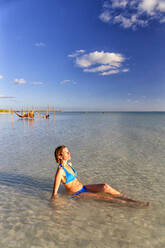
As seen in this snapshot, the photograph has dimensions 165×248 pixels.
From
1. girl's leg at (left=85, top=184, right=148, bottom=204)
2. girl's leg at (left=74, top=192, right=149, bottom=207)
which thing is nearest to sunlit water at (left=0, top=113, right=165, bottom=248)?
girl's leg at (left=74, top=192, right=149, bottom=207)

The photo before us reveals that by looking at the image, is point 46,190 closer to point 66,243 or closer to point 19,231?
point 19,231

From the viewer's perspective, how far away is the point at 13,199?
4.76 metres

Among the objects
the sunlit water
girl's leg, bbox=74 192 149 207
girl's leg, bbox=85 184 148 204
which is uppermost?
girl's leg, bbox=85 184 148 204

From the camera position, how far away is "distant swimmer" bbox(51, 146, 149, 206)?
426 cm

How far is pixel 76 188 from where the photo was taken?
4.56 m

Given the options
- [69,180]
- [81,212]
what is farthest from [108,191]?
[69,180]

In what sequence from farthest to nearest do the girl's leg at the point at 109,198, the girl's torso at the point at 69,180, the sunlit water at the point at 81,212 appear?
the girl's torso at the point at 69,180, the girl's leg at the point at 109,198, the sunlit water at the point at 81,212

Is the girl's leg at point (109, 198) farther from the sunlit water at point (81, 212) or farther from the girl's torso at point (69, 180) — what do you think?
the girl's torso at point (69, 180)

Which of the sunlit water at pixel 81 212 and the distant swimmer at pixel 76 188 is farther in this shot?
the distant swimmer at pixel 76 188

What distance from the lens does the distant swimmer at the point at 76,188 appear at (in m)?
4.26

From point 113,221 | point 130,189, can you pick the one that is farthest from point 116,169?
point 113,221

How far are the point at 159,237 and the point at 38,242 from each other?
231cm

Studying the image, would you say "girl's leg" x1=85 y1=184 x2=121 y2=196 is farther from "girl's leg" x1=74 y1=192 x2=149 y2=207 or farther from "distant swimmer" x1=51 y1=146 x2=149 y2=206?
"girl's leg" x1=74 y1=192 x2=149 y2=207

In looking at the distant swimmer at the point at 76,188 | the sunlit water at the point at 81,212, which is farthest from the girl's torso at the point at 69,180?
the sunlit water at the point at 81,212
